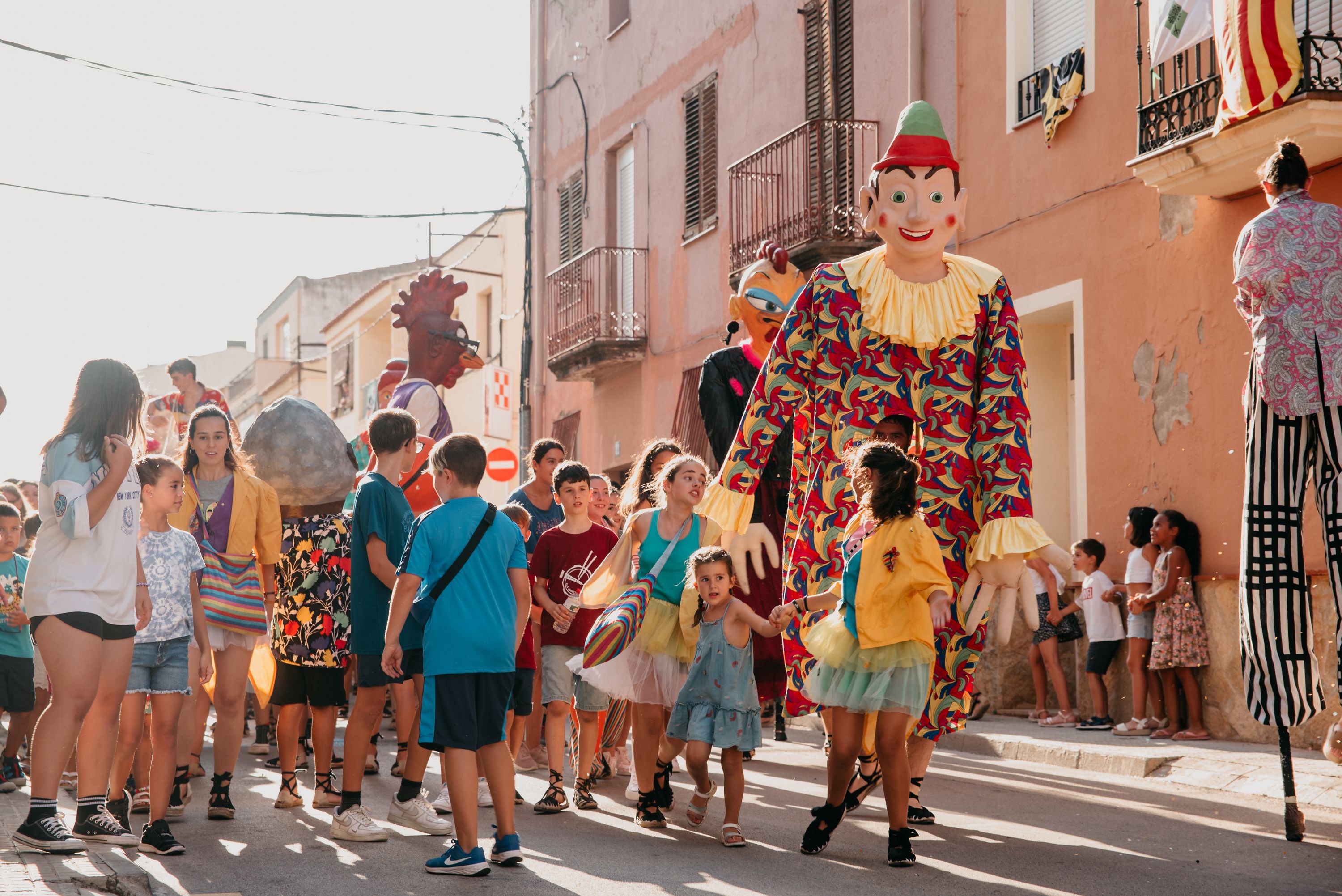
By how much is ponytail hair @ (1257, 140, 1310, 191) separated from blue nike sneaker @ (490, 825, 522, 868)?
12.7 feet

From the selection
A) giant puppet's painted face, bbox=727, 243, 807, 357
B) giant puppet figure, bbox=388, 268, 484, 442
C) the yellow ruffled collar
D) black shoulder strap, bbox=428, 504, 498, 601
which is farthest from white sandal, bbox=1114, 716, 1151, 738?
black shoulder strap, bbox=428, 504, 498, 601

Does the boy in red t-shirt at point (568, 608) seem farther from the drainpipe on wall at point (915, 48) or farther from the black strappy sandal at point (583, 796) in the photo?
the drainpipe on wall at point (915, 48)

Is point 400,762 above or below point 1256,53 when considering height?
below

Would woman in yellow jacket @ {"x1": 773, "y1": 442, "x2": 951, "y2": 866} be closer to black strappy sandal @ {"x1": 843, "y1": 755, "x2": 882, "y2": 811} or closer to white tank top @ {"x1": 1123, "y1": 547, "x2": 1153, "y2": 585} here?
black strappy sandal @ {"x1": 843, "y1": 755, "x2": 882, "y2": 811}

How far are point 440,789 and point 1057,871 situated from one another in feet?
11.6

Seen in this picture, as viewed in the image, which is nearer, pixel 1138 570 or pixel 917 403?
pixel 917 403

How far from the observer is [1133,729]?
36.7ft

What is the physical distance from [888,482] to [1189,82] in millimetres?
7233

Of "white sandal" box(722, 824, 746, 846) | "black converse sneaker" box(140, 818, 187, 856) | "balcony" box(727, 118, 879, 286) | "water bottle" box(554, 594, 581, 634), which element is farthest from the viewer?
"balcony" box(727, 118, 879, 286)

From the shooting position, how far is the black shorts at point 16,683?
30.0ft

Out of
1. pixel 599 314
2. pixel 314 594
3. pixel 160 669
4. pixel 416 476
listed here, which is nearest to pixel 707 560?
pixel 314 594

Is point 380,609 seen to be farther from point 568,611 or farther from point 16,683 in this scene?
point 16,683

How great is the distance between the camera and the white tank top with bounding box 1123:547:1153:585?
11.6 meters

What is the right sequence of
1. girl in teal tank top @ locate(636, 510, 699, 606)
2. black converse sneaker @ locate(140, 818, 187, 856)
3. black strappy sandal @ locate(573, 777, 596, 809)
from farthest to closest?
black strappy sandal @ locate(573, 777, 596, 809) < girl in teal tank top @ locate(636, 510, 699, 606) < black converse sneaker @ locate(140, 818, 187, 856)
